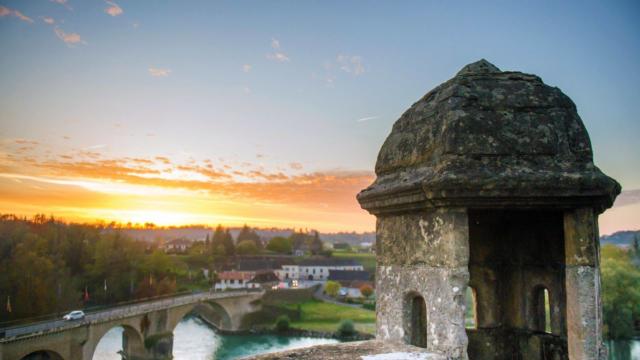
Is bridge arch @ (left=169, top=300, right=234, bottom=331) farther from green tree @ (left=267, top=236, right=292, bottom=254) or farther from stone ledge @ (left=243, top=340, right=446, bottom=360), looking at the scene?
green tree @ (left=267, top=236, right=292, bottom=254)

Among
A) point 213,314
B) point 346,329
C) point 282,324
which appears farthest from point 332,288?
point 346,329

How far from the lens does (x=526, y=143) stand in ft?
10.9

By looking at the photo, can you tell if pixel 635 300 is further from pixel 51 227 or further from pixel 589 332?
pixel 51 227

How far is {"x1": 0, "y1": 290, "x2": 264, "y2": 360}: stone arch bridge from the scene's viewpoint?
2439cm

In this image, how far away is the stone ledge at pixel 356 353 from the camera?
3066 millimetres

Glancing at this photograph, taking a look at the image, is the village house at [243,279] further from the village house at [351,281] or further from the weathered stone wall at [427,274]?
the weathered stone wall at [427,274]

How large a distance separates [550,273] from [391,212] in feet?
6.26

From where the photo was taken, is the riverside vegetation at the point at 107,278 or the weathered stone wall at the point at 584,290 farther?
the riverside vegetation at the point at 107,278

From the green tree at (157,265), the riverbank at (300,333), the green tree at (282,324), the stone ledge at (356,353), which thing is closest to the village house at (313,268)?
the green tree at (157,265)

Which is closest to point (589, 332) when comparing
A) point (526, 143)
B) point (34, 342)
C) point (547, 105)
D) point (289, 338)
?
point (526, 143)

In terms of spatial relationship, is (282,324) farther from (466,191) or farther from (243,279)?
(466,191)

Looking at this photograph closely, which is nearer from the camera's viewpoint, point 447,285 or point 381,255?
point 447,285

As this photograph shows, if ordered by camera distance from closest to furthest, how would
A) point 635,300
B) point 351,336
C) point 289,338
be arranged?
point 635,300 → point 351,336 → point 289,338

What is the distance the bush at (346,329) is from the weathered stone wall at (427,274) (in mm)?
40159
